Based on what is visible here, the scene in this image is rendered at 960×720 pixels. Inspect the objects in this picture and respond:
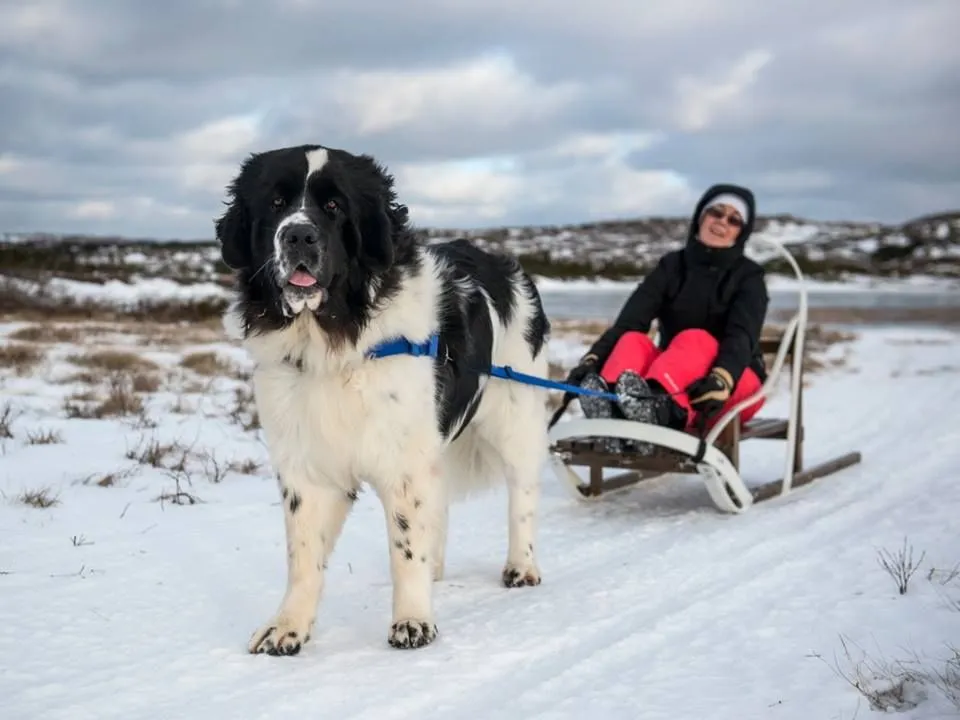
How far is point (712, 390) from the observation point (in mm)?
6129

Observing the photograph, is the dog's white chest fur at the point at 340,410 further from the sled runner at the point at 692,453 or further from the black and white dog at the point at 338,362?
the sled runner at the point at 692,453

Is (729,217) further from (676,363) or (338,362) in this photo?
(338,362)

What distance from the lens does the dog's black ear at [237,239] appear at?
12.6ft

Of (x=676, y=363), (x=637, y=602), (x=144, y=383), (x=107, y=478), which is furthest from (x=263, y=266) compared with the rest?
(x=144, y=383)

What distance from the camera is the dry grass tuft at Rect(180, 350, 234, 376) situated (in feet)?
36.3

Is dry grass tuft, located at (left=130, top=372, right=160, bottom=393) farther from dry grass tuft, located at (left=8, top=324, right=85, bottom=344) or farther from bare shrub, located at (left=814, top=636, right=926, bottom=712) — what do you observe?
bare shrub, located at (left=814, top=636, right=926, bottom=712)

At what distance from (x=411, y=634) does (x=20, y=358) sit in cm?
825

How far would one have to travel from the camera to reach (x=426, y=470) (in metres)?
3.99

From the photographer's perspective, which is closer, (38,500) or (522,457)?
(522,457)

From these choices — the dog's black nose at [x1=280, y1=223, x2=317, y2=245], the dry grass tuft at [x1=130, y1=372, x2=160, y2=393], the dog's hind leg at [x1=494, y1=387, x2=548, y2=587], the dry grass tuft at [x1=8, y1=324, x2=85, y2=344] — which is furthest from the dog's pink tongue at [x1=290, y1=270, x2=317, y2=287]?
the dry grass tuft at [x1=8, y1=324, x2=85, y2=344]

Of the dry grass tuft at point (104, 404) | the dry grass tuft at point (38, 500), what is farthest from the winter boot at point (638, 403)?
the dry grass tuft at point (104, 404)

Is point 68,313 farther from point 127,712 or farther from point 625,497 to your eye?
point 127,712

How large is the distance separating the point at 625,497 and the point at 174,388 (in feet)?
16.8

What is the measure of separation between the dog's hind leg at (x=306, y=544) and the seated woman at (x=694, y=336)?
2.56 meters
